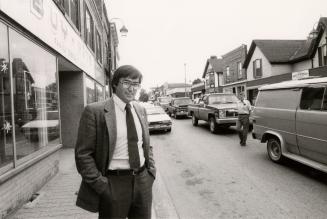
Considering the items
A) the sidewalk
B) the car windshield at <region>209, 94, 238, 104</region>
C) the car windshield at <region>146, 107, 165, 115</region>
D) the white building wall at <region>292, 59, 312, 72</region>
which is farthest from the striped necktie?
the white building wall at <region>292, 59, 312, 72</region>

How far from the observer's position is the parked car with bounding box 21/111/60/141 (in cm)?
559

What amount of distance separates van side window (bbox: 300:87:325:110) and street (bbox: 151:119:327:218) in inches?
58.3

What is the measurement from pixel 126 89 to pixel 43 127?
4.75 meters

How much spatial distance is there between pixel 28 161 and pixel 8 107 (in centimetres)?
106

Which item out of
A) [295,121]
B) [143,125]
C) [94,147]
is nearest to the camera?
[94,147]

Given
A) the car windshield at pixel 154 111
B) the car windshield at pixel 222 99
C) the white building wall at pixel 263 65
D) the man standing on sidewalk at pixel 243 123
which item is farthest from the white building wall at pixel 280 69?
the man standing on sidewalk at pixel 243 123

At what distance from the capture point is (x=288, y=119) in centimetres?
676

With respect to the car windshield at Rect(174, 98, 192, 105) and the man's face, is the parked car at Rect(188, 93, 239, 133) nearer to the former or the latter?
the car windshield at Rect(174, 98, 192, 105)

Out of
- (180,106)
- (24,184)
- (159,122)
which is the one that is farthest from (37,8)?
(180,106)

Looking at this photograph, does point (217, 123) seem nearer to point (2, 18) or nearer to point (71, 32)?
point (71, 32)

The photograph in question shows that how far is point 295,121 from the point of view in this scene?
650cm

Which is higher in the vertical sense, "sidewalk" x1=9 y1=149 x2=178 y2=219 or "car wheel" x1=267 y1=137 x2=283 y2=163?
"car wheel" x1=267 y1=137 x2=283 y2=163

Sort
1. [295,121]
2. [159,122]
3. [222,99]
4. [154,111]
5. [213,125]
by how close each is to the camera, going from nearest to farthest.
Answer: [295,121], [213,125], [159,122], [222,99], [154,111]

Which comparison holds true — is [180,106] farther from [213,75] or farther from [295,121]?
[213,75]
